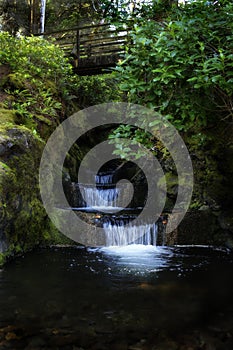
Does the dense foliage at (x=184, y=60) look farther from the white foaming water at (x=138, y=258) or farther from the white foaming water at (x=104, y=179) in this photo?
the white foaming water at (x=104, y=179)

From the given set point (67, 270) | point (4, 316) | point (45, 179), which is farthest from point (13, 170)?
point (4, 316)

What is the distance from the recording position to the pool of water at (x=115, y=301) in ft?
9.72

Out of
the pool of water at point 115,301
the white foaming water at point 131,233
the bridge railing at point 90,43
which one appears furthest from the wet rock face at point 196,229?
the bridge railing at point 90,43

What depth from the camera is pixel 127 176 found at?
449 inches

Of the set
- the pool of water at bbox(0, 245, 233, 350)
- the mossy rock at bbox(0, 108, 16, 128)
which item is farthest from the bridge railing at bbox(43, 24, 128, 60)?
the pool of water at bbox(0, 245, 233, 350)

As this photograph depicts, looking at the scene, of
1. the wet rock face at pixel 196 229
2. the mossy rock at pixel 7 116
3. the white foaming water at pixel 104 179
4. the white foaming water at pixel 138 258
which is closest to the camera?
the white foaming water at pixel 138 258

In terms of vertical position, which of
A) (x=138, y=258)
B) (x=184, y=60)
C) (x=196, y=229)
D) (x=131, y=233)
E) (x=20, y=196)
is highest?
(x=184, y=60)

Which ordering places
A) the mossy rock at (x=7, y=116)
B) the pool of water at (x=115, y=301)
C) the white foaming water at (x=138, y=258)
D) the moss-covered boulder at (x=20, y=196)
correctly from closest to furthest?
the pool of water at (x=115, y=301)
the white foaming water at (x=138, y=258)
the moss-covered boulder at (x=20, y=196)
the mossy rock at (x=7, y=116)

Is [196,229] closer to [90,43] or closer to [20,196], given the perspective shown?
[20,196]

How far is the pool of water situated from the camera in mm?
2963

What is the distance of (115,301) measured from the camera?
3.91 meters

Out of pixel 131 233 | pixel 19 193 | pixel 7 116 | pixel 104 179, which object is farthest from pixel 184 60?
pixel 104 179

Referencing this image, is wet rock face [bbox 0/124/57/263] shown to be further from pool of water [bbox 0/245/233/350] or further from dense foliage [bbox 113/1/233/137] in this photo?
dense foliage [bbox 113/1/233/137]

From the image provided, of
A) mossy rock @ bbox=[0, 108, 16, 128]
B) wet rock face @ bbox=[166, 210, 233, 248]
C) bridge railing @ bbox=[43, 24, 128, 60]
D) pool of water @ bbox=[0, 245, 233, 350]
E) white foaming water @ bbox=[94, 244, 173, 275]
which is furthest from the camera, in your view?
bridge railing @ bbox=[43, 24, 128, 60]
